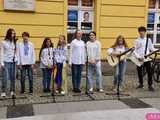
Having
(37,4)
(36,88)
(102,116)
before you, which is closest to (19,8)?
(37,4)

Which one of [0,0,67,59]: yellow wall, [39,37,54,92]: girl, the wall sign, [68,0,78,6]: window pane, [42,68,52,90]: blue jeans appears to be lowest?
[42,68,52,90]: blue jeans

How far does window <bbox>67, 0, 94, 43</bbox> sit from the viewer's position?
15.4 metres

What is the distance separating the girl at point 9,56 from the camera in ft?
33.5

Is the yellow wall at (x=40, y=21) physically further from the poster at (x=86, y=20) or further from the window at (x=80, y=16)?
the poster at (x=86, y=20)

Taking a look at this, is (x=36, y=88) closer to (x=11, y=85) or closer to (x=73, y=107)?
(x=11, y=85)

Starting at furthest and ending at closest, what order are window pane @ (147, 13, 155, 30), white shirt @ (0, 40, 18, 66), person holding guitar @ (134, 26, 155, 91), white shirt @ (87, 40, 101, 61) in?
window pane @ (147, 13, 155, 30), person holding guitar @ (134, 26, 155, 91), white shirt @ (87, 40, 101, 61), white shirt @ (0, 40, 18, 66)

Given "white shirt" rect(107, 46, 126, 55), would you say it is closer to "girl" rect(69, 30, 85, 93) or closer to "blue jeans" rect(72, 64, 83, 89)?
"girl" rect(69, 30, 85, 93)

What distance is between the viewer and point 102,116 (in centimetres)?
831

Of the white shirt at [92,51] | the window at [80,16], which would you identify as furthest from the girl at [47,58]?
the window at [80,16]

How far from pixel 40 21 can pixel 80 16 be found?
1.80 m

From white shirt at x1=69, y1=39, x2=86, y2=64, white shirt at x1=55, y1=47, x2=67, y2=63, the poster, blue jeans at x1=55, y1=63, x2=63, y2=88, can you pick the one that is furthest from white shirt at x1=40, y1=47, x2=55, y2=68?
the poster

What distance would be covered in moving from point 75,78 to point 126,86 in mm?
1845

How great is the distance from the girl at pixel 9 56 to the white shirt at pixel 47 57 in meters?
0.77

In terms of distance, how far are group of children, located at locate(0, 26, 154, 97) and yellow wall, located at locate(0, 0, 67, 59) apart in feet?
11.2
